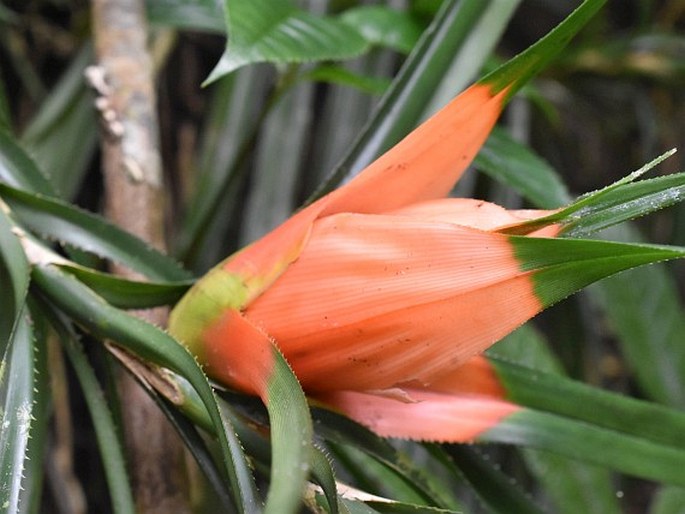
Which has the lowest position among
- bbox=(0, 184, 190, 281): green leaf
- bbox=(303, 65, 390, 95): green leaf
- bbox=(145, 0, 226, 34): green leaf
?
bbox=(0, 184, 190, 281): green leaf

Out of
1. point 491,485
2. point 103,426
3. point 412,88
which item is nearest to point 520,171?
point 412,88

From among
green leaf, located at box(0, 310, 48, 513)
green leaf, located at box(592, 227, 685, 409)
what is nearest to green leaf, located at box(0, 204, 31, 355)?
green leaf, located at box(0, 310, 48, 513)

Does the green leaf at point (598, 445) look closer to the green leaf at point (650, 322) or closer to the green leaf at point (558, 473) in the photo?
the green leaf at point (558, 473)

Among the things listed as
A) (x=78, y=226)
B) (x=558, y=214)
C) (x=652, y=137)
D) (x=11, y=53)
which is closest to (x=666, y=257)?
(x=558, y=214)

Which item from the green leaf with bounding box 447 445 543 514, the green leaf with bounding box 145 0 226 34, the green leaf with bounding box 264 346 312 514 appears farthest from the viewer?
the green leaf with bounding box 145 0 226 34

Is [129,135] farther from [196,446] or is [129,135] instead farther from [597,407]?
[597,407]

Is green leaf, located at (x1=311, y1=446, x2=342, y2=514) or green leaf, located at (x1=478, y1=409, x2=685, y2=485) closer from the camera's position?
green leaf, located at (x1=311, y1=446, x2=342, y2=514)

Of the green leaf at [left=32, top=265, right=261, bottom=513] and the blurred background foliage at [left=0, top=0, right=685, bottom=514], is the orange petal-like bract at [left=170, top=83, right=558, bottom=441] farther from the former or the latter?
the blurred background foliage at [left=0, top=0, right=685, bottom=514]
